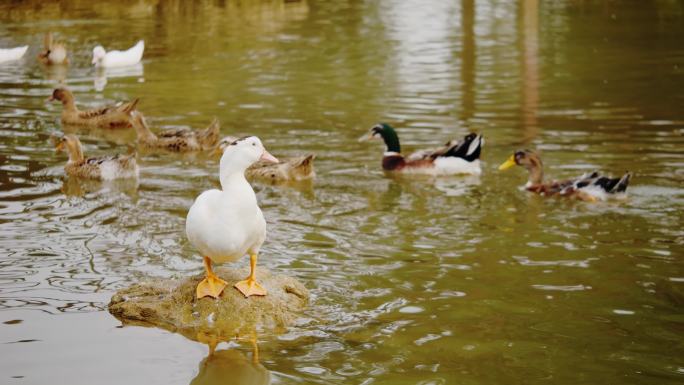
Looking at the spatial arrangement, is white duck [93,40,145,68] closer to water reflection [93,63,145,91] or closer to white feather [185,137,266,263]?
water reflection [93,63,145,91]

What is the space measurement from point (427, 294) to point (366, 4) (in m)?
33.7

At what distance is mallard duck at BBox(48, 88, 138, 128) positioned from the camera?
18188mm

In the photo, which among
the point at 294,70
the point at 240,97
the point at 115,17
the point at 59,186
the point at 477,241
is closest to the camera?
the point at 477,241

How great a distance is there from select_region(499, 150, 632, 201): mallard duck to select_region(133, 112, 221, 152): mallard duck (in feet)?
15.1

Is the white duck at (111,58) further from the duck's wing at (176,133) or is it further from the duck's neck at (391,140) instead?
the duck's neck at (391,140)

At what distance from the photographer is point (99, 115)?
1852 centimetres

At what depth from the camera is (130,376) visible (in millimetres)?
7902

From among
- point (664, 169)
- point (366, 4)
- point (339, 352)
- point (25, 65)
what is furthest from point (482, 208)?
point (366, 4)

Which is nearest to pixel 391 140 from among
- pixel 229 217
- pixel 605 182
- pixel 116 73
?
pixel 605 182

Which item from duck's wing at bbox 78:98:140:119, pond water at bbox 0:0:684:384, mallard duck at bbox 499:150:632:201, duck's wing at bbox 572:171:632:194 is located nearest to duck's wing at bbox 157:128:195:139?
pond water at bbox 0:0:684:384

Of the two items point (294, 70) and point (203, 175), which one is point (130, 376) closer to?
point (203, 175)

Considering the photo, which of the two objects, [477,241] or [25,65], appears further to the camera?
[25,65]

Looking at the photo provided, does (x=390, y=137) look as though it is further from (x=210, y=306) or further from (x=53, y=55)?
(x=53, y=55)

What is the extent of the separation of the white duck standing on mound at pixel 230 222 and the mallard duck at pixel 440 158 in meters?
6.41
